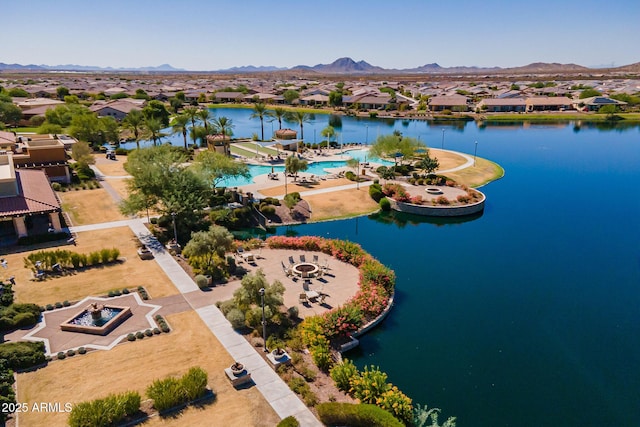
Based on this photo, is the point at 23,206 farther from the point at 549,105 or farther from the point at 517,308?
the point at 549,105

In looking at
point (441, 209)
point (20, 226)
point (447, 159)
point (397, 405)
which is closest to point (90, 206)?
point (20, 226)

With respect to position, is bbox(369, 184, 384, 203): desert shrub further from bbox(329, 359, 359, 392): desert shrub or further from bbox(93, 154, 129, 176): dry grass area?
bbox(329, 359, 359, 392): desert shrub

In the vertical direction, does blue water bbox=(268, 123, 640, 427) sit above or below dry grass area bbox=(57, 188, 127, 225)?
→ below

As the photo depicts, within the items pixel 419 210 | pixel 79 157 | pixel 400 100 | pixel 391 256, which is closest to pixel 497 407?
pixel 391 256

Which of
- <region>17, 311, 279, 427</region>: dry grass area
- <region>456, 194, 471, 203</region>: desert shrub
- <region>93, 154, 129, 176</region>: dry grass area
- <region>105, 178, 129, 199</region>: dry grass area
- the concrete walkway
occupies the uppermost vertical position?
<region>93, 154, 129, 176</region>: dry grass area

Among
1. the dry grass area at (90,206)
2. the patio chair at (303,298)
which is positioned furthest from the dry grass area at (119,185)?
the patio chair at (303,298)

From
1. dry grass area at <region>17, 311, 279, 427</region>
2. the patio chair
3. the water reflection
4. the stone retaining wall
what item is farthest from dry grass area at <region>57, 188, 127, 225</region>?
the stone retaining wall

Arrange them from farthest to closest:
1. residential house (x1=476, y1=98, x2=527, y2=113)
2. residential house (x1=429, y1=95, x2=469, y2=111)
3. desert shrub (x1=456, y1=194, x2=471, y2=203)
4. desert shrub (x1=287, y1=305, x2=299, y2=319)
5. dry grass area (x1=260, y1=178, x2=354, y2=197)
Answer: residential house (x1=429, y1=95, x2=469, y2=111)
residential house (x1=476, y1=98, x2=527, y2=113)
dry grass area (x1=260, y1=178, x2=354, y2=197)
desert shrub (x1=456, y1=194, x2=471, y2=203)
desert shrub (x1=287, y1=305, x2=299, y2=319)
